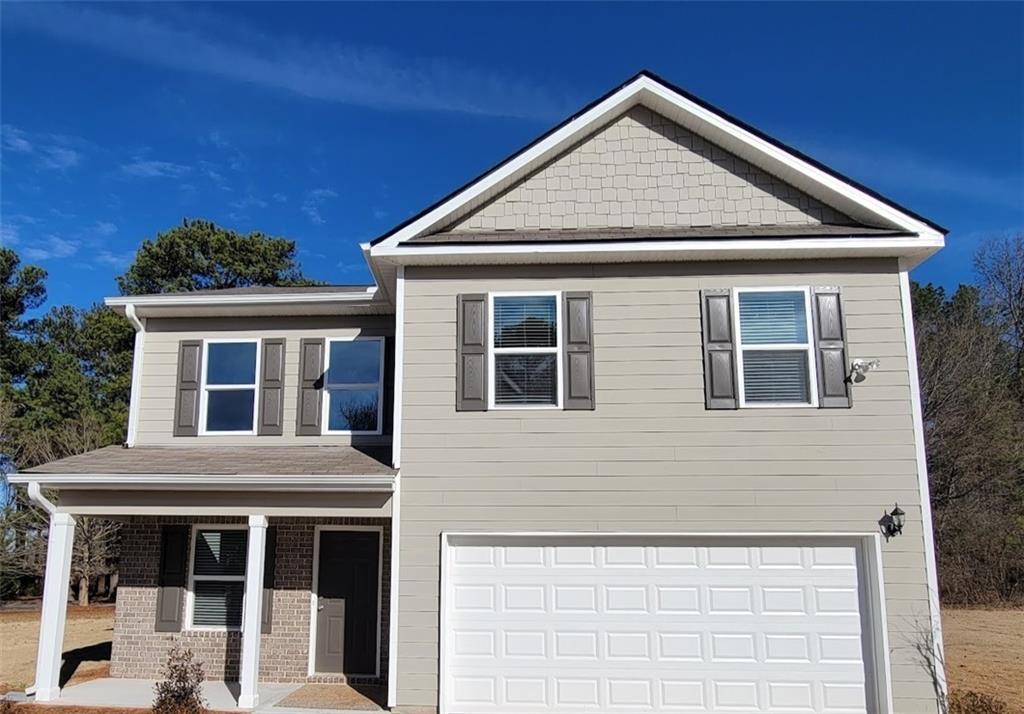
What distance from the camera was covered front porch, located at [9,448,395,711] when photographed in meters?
9.39

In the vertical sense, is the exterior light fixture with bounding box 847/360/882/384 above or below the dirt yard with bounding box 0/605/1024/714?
above

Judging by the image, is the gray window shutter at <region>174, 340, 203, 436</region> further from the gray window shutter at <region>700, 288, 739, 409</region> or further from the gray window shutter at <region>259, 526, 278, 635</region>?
the gray window shutter at <region>700, 288, 739, 409</region>

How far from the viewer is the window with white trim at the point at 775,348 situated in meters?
9.17

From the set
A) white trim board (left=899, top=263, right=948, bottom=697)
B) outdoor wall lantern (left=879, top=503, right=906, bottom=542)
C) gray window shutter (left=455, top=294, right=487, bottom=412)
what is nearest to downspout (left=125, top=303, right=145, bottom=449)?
gray window shutter (left=455, top=294, right=487, bottom=412)

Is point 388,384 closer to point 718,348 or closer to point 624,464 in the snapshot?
point 624,464

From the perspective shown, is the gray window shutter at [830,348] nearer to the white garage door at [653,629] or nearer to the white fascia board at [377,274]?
the white garage door at [653,629]

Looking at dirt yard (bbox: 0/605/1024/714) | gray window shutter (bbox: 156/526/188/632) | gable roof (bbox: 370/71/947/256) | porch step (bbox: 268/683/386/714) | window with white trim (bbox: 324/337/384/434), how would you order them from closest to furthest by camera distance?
porch step (bbox: 268/683/386/714) → gable roof (bbox: 370/71/947/256) → dirt yard (bbox: 0/605/1024/714) → gray window shutter (bbox: 156/526/188/632) → window with white trim (bbox: 324/337/384/434)

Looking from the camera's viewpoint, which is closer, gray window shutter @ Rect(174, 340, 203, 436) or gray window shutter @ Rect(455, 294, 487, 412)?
gray window shutter @ Rect(455, 294, 487, 412)

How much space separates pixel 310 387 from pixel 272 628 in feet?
11.2

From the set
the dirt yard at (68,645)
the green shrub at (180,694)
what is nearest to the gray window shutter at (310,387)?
the green shrub at (180,694)

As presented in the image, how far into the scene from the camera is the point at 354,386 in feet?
37.4

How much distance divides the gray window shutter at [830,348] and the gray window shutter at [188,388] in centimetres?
874

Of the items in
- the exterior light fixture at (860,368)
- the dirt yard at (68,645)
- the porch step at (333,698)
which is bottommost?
the dirt yard at (68,645)

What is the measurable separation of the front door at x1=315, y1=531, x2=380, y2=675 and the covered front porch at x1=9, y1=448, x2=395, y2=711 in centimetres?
1
